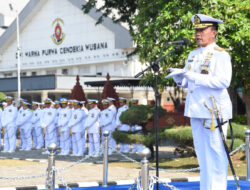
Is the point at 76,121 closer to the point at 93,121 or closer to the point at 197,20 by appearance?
the point at 93,121

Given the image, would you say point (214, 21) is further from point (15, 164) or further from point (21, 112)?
point (21, 112)

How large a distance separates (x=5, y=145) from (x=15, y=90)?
68.5ft

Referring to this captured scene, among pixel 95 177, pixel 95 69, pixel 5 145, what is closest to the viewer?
pixel 95 177

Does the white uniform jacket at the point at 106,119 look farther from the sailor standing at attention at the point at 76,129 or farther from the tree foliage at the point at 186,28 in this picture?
the tree foliage at the point at 186,28

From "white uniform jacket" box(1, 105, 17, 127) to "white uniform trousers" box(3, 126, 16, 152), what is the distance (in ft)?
0.64

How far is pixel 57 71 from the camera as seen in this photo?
46.7 metres

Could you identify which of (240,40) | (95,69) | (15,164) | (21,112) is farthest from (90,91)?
(240,40)

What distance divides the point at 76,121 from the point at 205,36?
12380 mm

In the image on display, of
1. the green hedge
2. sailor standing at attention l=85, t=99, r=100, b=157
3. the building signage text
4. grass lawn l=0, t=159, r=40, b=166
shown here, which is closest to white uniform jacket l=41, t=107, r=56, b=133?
sailor standing at attention l=85, t=99, r=100, b=157

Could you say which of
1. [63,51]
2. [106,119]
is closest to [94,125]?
[106,119]

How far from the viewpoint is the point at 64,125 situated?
18.6 m

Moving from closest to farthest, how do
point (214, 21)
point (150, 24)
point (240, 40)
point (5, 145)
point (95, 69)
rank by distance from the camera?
point (214, 21), point (240, 40), point (150, 24), point (5, 145), point (95, 69)

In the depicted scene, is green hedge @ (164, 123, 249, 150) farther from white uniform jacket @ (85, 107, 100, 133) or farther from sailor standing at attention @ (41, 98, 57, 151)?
sailor standing at attention @ (41, 98, 57, 151)

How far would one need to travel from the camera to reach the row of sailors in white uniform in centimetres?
1767
